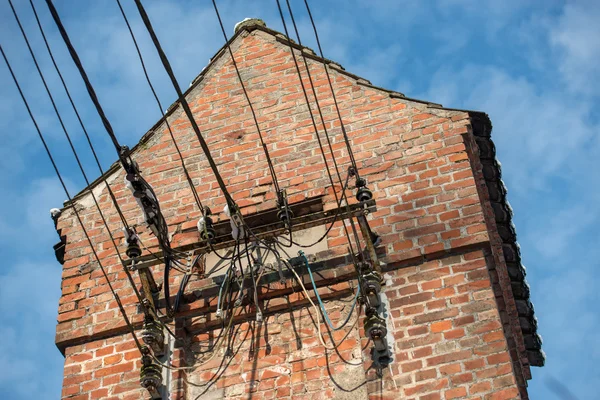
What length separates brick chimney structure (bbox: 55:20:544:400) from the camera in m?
7.05

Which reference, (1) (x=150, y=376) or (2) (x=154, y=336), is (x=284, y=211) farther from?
(1) (x=150, y=376)

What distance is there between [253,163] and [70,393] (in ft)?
A: 7.82

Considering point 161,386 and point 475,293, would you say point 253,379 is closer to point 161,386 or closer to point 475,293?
point 161,386

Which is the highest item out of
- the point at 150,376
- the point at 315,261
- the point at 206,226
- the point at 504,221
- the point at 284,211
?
the point at 504,221

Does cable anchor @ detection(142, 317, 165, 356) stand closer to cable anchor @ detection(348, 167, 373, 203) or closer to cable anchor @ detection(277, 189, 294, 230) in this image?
cable anchor @ detection(277, 189, 294, 230)

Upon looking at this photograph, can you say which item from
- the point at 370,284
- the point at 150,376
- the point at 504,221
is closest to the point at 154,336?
the point at 150,376

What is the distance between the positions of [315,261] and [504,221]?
1.98m

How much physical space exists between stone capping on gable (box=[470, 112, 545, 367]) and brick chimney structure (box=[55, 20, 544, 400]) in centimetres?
1

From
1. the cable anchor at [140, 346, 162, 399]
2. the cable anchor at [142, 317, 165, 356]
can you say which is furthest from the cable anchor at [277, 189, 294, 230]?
the cable anchor at [140, 346, 162, 399]

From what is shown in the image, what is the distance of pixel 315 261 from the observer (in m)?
7.84

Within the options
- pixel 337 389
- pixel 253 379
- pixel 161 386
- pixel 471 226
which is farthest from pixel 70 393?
pixel 471 226

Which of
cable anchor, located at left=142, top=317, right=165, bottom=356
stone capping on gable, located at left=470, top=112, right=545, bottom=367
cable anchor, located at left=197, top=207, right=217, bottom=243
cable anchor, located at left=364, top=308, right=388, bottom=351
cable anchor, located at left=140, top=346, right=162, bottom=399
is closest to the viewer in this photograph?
cable anchor, located at left=364, top=308, right=388, bottom=351

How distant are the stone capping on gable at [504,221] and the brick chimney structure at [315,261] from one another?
0.04ft

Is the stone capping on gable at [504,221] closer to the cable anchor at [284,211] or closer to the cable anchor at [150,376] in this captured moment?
the cable anchor at [284,211]
